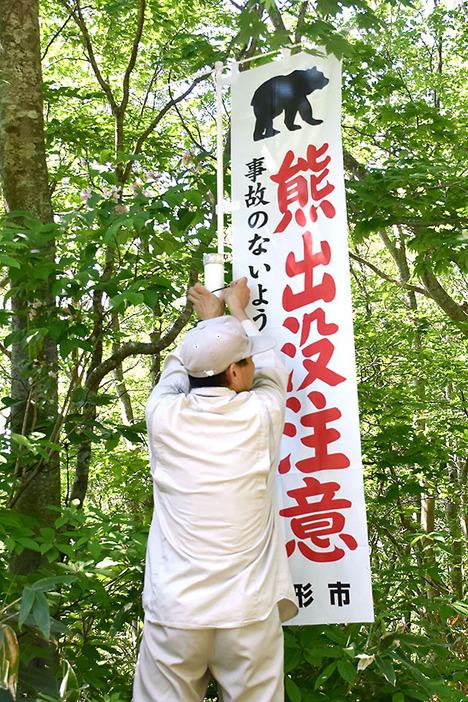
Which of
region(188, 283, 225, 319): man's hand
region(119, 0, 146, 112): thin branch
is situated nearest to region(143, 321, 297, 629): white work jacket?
region(188, 283, 225, 319): man's hand

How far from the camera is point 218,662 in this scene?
206 cm

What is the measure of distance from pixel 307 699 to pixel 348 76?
399cm

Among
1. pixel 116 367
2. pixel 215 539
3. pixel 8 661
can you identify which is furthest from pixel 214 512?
pixel 116 367

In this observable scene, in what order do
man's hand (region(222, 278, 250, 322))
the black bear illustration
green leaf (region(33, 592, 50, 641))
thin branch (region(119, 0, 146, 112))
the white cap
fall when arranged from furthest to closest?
thin branch (region(119, 0, 146, 112)) → the black bear illustration → man's hand (region(222, 278, 250, 322)) → the white cap → green leaf (region(33, 592, 50, 641))

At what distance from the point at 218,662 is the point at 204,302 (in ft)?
4.19

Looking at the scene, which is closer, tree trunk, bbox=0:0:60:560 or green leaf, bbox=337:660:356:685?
green leaf, bbox=337:660:356:685

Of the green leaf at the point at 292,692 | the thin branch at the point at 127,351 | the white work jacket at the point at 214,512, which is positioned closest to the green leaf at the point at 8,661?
the white work jacket at the point at 214,512

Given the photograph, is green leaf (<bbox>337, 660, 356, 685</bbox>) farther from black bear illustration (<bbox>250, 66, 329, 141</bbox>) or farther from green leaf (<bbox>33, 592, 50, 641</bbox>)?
black bear illustration (<bbox>250, 66, 329, 141</bbox>)

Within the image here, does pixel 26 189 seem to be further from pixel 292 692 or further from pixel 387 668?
pixel 387 668

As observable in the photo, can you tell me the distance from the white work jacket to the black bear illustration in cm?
130

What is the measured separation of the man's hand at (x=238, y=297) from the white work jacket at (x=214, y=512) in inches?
18.8

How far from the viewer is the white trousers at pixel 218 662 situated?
6.56 ft

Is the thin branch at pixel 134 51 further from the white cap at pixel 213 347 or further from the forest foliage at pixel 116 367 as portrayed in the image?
the white cap at pixel 213 347

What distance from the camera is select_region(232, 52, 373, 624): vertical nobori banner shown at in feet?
8.08
